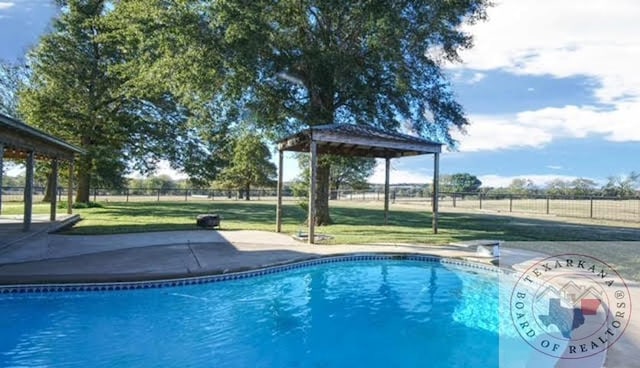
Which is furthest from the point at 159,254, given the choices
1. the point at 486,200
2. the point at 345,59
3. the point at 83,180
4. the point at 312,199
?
the point at 486,200

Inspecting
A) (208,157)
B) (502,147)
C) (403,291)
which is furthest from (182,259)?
(502,147)

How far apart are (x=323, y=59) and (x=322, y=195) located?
4.35 m

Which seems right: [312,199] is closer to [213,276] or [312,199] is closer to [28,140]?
[213,276]

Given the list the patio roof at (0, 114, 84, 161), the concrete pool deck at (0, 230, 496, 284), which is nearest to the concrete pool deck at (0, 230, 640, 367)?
the concrete pool deck at (0, 230, 496, 284)

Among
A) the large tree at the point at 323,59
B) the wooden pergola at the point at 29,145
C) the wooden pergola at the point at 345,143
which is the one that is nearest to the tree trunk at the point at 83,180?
the wooden pergola at the point at 29,145

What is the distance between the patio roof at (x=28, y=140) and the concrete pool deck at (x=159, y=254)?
2.07m

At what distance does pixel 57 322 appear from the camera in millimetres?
4656

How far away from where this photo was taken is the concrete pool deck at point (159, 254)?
5.71 meters

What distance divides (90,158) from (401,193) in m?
25.7

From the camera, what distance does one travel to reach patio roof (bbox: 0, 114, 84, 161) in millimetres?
7467

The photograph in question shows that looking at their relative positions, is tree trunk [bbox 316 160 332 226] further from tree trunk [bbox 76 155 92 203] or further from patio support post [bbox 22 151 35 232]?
tree trunk [bbox 76 155 92 203]

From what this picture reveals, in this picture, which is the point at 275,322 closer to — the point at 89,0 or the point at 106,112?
the point at 106,112

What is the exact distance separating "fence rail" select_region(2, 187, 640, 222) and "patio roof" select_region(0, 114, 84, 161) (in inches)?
484

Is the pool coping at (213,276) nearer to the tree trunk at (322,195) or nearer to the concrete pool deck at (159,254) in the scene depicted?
the concrete pool deck at (159,254)
